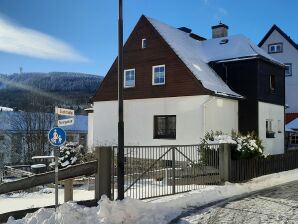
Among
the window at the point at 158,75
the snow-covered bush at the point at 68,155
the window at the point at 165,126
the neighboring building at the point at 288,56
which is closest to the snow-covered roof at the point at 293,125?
the neighboring building at the point at 288,56

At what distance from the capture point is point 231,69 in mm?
24391

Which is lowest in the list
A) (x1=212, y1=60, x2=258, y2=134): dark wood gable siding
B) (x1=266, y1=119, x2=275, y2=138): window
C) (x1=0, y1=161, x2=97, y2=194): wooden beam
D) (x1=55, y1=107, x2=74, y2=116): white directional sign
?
(x1=0, y1=161, x2=97, y2=194): wooden beam

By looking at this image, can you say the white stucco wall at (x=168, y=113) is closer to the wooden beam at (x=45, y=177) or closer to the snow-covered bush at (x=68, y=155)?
the snow-covered bush at (x=68, y=155)

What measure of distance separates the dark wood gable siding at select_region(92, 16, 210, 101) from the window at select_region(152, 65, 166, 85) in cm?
21

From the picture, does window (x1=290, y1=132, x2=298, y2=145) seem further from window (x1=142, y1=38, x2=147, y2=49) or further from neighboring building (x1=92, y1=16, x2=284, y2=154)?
window (x1=142, y1=38, x2=147, y2=49)

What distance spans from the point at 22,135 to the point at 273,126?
31784 mm

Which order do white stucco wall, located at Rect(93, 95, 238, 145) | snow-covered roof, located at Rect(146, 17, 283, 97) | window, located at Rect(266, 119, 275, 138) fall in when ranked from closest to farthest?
white stucco wall, located at Rect(93, 95, 238, 145) < snow-covered roof, located at Rect(146, 17, 283, 97) < window, located at Rect(266, 119, 275, 138)

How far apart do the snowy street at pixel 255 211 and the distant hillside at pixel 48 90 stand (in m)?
46.8

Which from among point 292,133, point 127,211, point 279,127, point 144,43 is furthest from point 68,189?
point 292,133

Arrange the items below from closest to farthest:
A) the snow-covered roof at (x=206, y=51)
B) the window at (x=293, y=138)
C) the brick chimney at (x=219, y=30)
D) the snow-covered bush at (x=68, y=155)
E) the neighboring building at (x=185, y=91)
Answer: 1. the neighboring building at (x=185, y=91)
2. the snow-covered bush at (x=68, y=155)
3. the snow-covered roof at (x=206, y=51)
4. the brick chimney at (x=219, y=30)
5. the window at (x=293, y=138)

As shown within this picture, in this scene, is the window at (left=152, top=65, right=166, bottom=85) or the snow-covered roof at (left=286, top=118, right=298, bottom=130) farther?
the snow-covered roof at (left=286, top=118, right=298, bottom=130)

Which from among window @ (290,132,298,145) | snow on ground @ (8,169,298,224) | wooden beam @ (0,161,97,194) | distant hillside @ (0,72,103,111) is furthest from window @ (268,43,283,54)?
wooden beam @ (0,161,97,194)

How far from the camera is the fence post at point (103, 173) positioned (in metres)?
9.85

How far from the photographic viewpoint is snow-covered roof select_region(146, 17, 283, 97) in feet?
73.9
